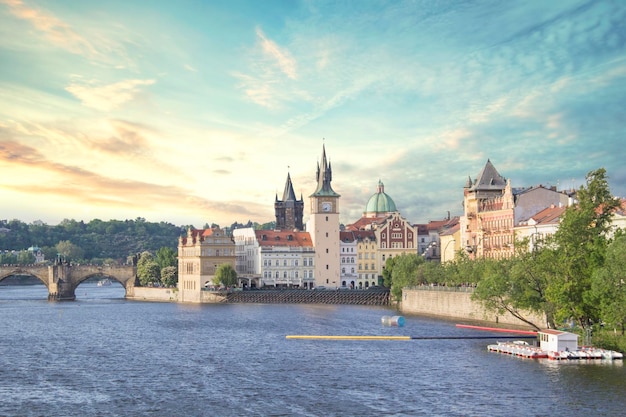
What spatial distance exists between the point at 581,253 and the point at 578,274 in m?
1.66

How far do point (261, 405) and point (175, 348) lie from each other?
3063 centimetres

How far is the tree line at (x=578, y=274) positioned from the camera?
220 ft

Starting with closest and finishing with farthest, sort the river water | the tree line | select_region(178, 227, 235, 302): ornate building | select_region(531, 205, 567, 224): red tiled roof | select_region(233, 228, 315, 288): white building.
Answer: the river water → the tree line → select_region(531, 205, 567, 224): red tiled roof → select_region(178, 227, 235, 302): ornate building → select_region(233, 228, 315, 288): white building

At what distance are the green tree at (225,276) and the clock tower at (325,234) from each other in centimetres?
1953

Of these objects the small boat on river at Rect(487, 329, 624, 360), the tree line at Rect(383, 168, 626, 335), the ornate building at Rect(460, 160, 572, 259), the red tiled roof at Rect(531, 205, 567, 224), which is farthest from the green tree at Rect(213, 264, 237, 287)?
the small boat on river at Rect(487, 329, 624, 360)

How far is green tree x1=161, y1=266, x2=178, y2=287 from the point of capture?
190 metres

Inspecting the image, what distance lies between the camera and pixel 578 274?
73.2 meters

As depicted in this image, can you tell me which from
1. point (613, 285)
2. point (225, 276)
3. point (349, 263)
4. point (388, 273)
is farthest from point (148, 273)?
point (613, 285)

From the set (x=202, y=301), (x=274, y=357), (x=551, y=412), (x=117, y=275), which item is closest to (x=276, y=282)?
(x=202, y=301)

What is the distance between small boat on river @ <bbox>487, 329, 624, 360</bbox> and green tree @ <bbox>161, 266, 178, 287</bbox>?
12548 centimetres

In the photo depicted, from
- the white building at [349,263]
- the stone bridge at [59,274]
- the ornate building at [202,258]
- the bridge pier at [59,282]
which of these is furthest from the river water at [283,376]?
the stone bridge at [59,274]

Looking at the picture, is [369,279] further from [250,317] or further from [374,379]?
[374,379]

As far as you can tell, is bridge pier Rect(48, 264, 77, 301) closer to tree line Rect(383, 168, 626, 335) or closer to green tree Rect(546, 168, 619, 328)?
tree line Rect(383, 168, 626, 335)

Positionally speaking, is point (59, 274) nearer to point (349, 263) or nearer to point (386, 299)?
point (349, 263)
